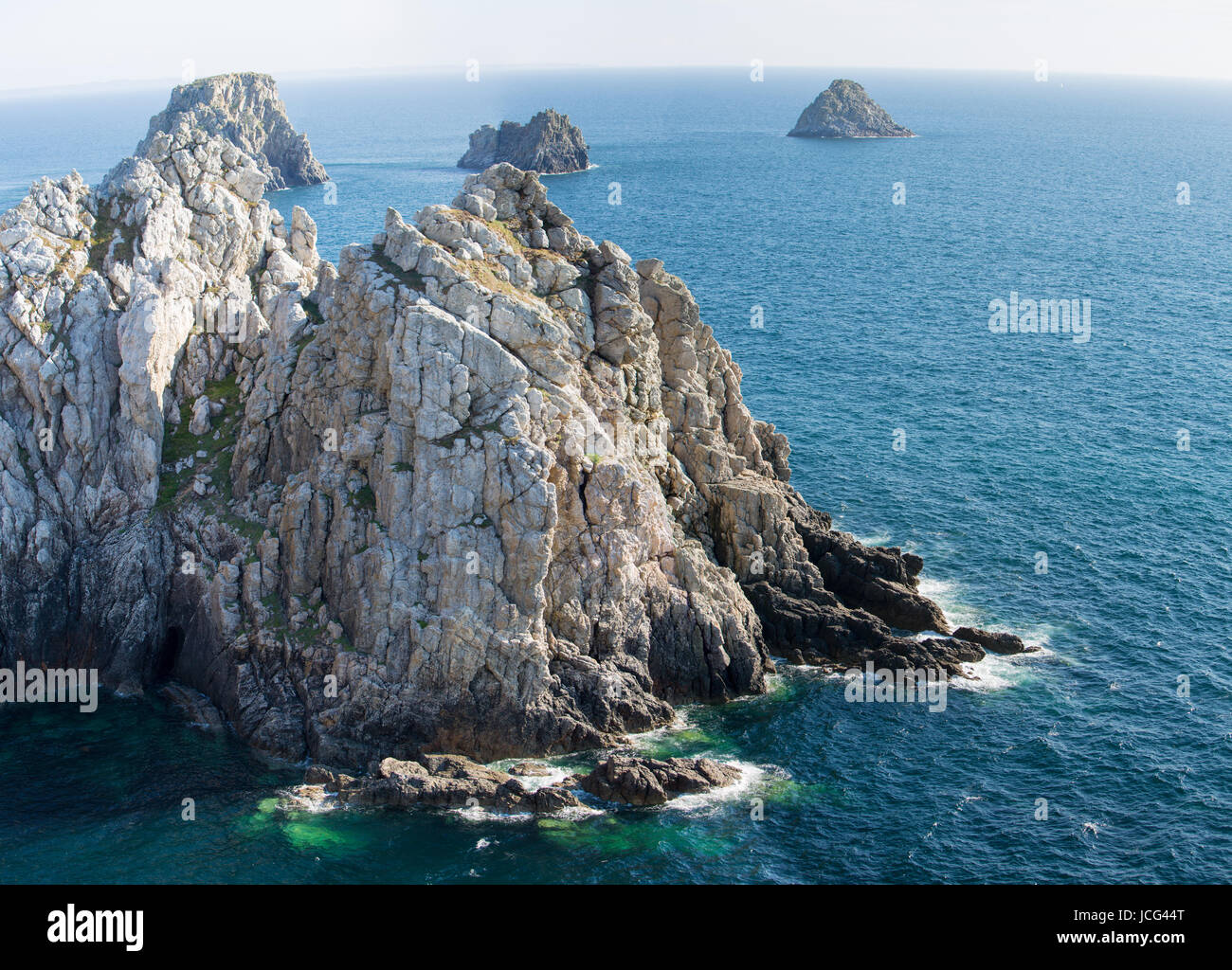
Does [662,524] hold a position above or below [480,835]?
above

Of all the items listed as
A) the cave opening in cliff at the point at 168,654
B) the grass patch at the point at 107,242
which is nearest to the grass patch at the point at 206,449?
the cave opening in cliff at the point at 168,654

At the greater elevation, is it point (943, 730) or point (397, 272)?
point (397, 272)

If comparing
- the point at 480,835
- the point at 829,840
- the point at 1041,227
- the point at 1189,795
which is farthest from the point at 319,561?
the point at 1041,227

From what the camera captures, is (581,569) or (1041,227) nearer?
(581,569)

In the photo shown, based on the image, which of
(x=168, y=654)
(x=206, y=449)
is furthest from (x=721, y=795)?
(x=206, y=449)

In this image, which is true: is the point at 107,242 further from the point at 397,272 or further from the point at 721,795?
the point at 721,795

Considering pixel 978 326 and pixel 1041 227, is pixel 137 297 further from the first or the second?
pixel 1041 227
